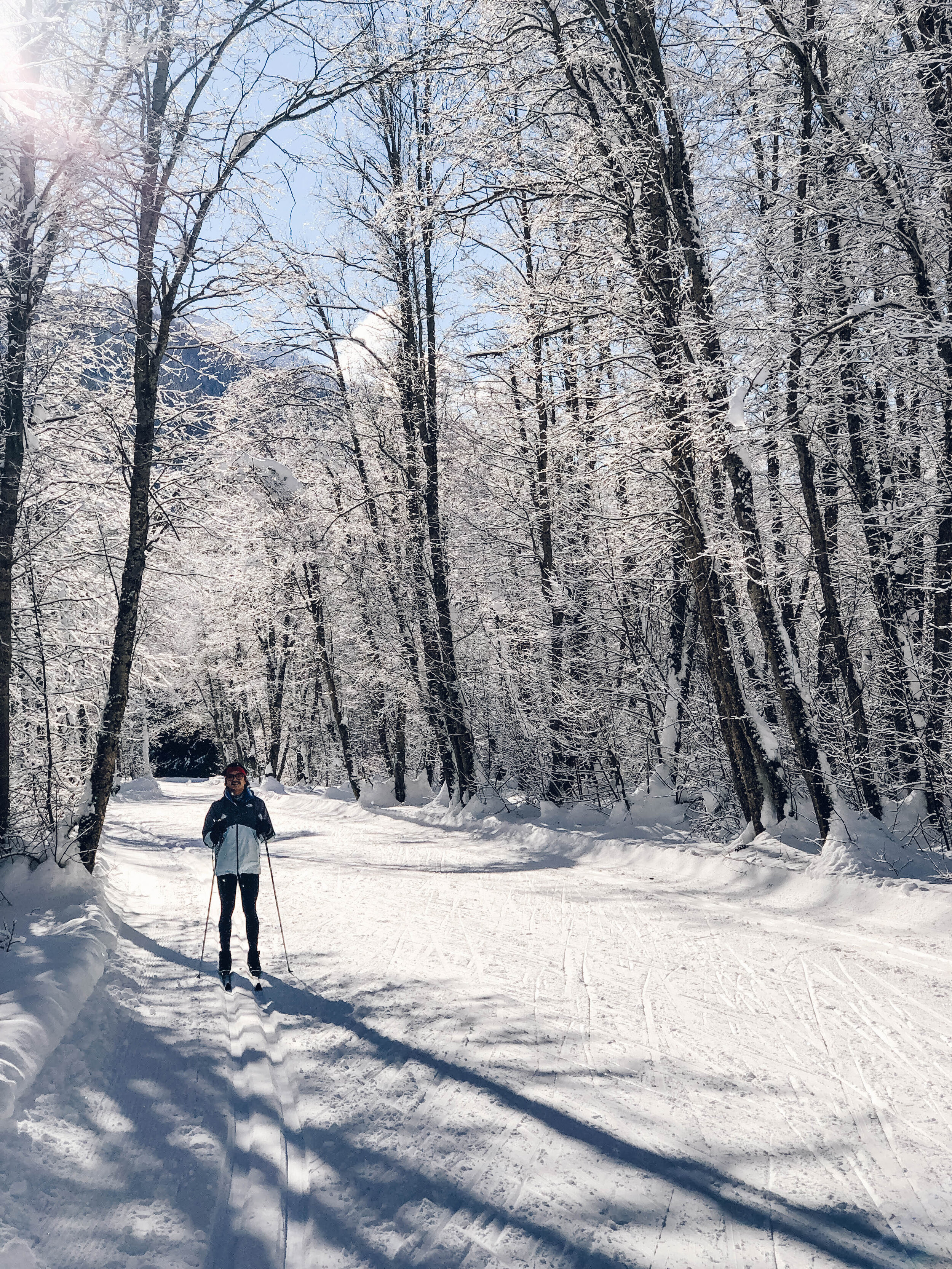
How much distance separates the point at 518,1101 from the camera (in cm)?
439

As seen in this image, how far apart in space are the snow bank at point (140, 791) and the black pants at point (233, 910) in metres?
29.0

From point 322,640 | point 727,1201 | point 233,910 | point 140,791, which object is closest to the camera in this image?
point 727,1201

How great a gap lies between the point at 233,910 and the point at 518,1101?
3767mm

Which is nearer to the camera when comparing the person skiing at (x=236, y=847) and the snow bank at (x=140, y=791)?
the person skiing at (x=236, y=847)

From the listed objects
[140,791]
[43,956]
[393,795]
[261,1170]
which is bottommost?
[140,791]

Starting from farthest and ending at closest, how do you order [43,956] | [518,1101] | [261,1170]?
[43,956]
[518,1101]
[261,1170]

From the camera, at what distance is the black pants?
7.09 meters

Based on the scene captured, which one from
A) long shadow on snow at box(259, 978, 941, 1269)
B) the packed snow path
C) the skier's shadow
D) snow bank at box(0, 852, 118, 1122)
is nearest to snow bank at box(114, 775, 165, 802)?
snow bank at box(0, 852, 118, 1122)

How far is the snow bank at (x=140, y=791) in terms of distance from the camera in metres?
34.9

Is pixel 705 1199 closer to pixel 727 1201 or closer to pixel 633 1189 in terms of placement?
pixel 727 1201

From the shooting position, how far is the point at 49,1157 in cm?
409

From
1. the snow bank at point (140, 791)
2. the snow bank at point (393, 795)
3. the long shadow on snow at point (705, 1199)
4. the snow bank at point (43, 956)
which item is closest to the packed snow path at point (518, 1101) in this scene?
the long shadow on snow at point (705, 1199)

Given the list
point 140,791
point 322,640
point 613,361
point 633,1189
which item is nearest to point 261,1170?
point 633,1189

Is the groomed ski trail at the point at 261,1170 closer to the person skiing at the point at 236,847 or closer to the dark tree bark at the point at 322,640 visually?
the person skiing at the point at 236,847
